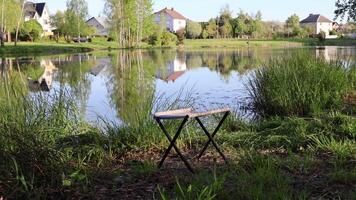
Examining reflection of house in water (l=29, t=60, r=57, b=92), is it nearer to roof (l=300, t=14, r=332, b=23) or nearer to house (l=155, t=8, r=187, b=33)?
house (l=155, t=8, r=187, b=33)

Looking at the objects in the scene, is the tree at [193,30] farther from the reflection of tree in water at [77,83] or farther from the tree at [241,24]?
the reflection of tree in water at [77,83]

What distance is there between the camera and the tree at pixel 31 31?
6819cm

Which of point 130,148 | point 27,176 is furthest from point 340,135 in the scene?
point 27,176

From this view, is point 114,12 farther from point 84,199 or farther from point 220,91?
point 84,199

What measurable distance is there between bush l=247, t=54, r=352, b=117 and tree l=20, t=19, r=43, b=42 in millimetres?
62731

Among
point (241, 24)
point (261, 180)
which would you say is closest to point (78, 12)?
point (241, 24)

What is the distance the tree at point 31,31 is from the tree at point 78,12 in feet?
23.3

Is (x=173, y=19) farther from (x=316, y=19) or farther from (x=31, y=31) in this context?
(x=31, y=31)

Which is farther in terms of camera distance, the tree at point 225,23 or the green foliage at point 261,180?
the tree at point 225,23

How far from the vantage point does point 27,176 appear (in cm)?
457

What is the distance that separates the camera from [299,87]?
949 centimetres

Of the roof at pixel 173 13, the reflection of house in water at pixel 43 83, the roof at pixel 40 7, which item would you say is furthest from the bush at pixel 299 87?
the roof at pixel 173 13

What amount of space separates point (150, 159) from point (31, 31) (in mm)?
68273

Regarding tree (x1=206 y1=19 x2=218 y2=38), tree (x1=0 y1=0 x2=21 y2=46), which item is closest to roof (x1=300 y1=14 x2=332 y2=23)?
tree (x1=206 y1=19 x2=218 y2=38)
